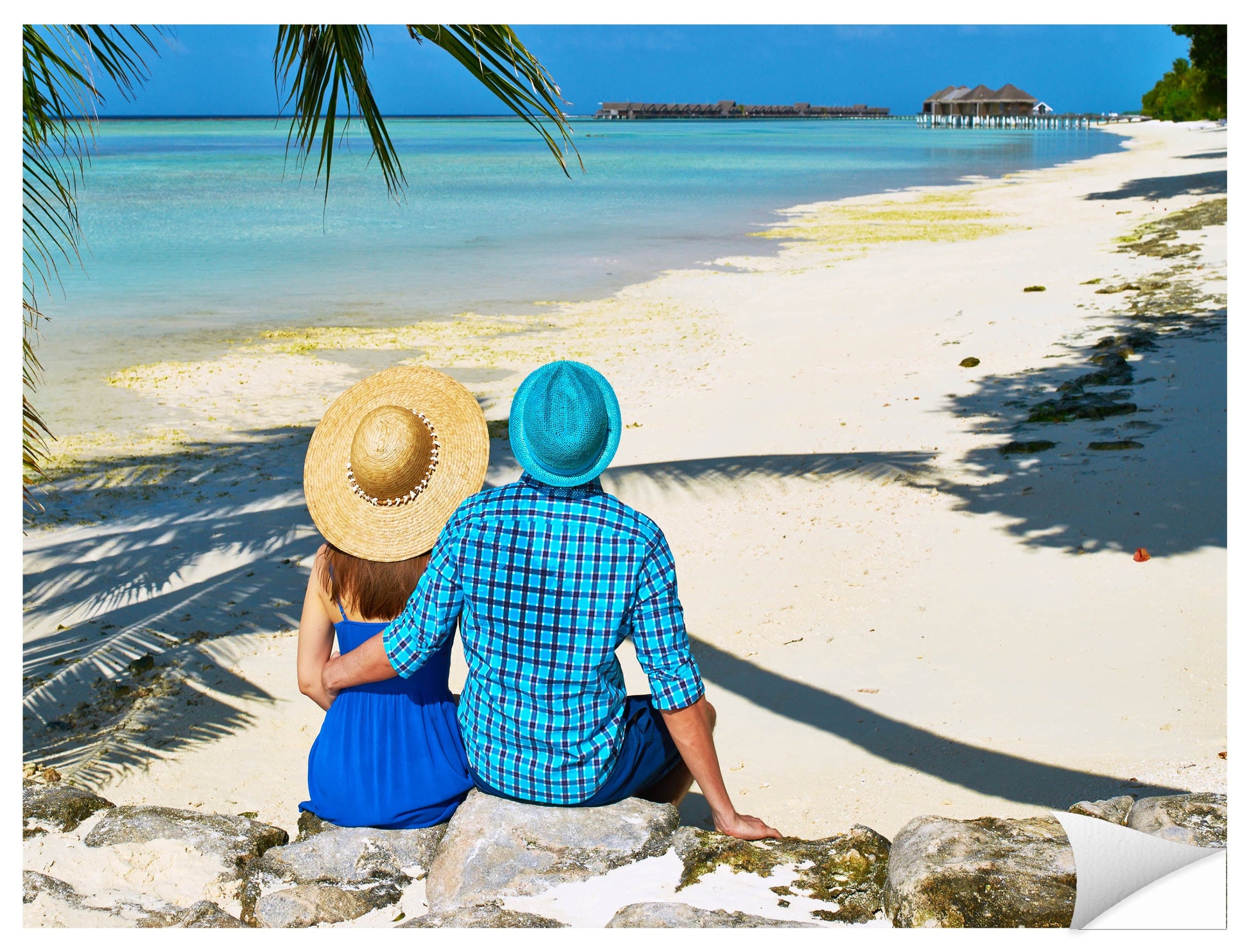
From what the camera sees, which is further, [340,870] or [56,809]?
[56,809]

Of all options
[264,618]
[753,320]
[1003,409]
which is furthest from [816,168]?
[264,618]

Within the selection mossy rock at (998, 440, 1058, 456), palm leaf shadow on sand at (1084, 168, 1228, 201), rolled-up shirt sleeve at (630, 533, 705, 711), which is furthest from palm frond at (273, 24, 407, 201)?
palm leaf shadow on sand at (1084, 168, 1228, 201)

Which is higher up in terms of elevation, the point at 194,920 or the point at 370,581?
the point at 370,581

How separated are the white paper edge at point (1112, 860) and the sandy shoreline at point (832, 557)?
1046 mm

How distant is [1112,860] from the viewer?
8.64ft

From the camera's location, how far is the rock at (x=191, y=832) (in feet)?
10.0

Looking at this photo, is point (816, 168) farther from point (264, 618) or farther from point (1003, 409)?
point (264, 618)

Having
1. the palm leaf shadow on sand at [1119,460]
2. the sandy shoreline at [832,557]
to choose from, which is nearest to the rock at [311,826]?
the sandy shoreline at [832,557]

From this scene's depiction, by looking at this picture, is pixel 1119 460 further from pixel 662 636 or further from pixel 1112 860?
pixel 662 636

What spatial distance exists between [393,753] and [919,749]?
2.27m

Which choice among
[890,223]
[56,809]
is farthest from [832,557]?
[890,223]

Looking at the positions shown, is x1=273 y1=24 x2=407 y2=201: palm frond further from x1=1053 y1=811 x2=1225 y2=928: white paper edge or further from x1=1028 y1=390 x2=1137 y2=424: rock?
x1=1028 y1=390 x2=1137 y2=424: rock

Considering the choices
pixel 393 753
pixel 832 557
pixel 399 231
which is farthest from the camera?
pixel 399 231

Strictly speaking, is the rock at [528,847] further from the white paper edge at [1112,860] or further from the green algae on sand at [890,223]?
the green algae on sand at [890,223]
